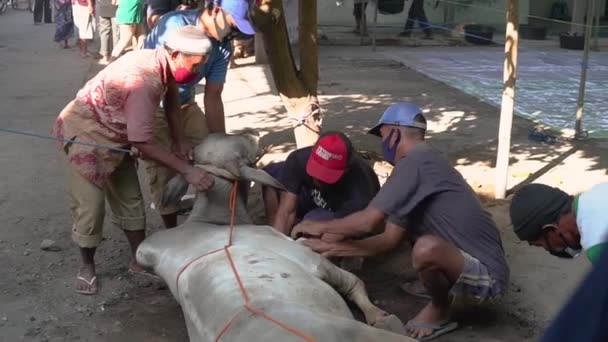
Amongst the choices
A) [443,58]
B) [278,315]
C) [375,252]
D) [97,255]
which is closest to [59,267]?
[97,255]

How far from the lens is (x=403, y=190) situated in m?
3.79

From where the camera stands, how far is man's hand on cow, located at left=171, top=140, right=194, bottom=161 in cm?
457

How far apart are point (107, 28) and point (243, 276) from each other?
1092 cm

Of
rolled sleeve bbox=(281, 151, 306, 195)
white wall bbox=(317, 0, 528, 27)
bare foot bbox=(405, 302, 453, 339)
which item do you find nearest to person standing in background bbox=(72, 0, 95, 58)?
white wall bbox=(317, 0, 528, 27)

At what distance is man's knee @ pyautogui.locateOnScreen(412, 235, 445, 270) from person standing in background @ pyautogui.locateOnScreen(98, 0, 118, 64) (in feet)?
33.9

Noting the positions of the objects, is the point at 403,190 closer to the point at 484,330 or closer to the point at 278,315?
the point at 484,330

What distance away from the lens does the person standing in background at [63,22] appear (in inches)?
591

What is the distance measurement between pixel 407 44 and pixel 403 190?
13.2m

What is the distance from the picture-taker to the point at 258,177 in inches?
169

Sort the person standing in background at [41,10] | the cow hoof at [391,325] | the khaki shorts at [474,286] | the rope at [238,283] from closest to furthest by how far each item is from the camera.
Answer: the rope at [238,283], the cow hoof at [391,325], the khaki shorts at [474,286], the person standing in background at [41,10]

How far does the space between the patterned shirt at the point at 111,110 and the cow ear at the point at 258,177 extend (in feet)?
1.87

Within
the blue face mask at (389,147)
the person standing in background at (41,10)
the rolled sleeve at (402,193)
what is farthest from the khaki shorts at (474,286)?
the person standing in background at (41,10)

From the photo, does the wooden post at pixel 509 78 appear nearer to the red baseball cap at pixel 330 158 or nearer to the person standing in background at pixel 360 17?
the red baseball cap at pixel 330 158

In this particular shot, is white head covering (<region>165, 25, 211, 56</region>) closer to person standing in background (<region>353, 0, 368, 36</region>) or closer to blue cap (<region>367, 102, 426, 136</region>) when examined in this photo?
blue cap (<region>367, 102, 426, 136</region>)
